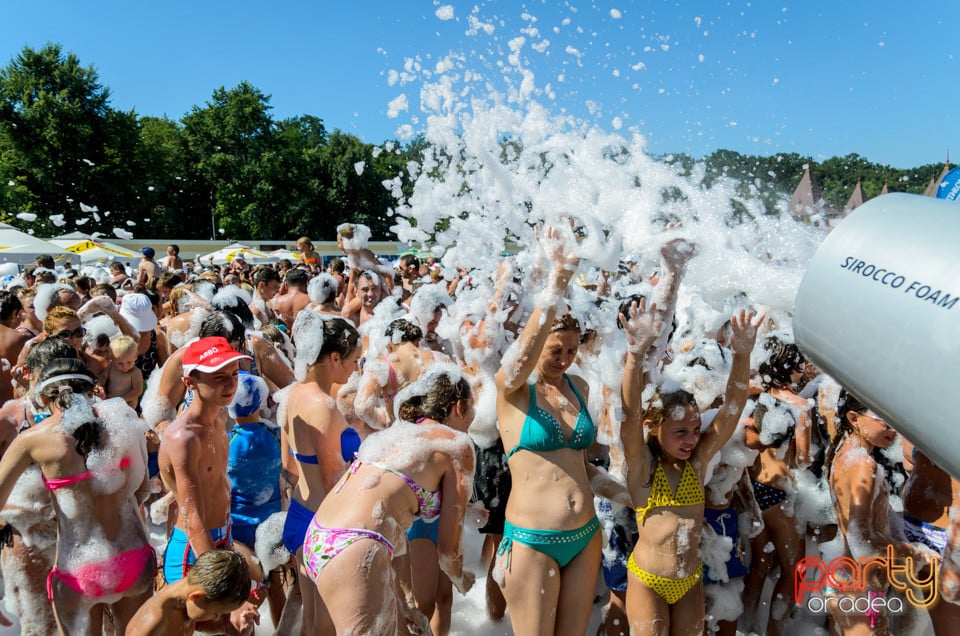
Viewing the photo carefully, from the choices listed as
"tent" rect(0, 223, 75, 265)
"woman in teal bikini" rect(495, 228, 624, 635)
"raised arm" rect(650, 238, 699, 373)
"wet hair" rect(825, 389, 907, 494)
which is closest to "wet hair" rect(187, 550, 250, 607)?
"woman in teal bikini" rect(495, 228, 624, 635)

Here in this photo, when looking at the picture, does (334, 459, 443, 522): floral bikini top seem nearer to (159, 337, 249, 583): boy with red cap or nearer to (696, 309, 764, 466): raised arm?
(159, 337, 249, 583): boy with red cap

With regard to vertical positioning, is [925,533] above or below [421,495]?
below

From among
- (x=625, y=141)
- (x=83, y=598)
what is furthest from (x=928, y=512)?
(x=83, y=598)

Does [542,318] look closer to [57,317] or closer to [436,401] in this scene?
[436,401]

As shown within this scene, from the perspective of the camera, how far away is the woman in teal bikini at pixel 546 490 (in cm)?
279

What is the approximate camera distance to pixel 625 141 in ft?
10.1

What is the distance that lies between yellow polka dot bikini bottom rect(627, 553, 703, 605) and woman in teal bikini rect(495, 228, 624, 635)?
0.22 metres

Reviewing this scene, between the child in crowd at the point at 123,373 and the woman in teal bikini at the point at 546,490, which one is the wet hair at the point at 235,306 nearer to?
the child in crowd at the point at 123,373

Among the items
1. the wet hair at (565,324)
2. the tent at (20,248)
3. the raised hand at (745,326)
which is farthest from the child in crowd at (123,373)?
the tent at (20,248)

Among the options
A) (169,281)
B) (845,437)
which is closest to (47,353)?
(845,437)

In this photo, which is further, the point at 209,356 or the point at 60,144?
the point at 60,144

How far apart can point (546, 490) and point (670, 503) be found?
0.56m

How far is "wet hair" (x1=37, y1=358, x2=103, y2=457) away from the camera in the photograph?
2863 mm

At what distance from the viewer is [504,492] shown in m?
3.41
